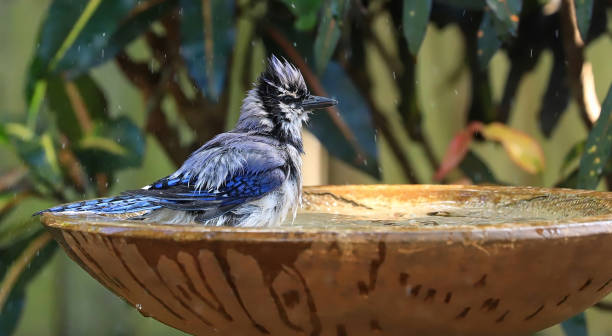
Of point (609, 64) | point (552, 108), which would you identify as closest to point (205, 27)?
point (552, 108)

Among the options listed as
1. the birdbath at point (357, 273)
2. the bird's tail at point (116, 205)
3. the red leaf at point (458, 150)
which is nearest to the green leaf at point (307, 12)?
the red leaf at point (458, 150)

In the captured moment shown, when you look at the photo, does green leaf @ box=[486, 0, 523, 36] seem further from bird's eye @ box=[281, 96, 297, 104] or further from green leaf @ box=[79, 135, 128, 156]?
green leaf @ box=[79, 135, 128, 156]

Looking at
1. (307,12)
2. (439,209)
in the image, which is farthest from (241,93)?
(439,209)

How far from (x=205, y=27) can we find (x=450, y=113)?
1692 millimetres

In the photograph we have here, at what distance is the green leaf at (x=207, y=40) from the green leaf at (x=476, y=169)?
3.63 ft

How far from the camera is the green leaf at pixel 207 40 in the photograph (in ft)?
8.93

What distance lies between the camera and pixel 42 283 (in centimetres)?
396

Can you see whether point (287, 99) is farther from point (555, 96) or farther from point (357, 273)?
point (555, 96)

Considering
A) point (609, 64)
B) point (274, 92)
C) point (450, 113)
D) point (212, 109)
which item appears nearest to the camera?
point (274, 92)

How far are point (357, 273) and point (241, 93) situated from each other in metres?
2.81

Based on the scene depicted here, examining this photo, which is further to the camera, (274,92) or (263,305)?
(274,92)

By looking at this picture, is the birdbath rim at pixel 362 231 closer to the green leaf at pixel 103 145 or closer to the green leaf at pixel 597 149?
the green leaf at pixel 597 149

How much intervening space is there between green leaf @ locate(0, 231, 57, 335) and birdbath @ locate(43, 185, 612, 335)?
1.59 meters

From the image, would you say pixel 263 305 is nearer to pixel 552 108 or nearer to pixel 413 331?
pixel 413 331
